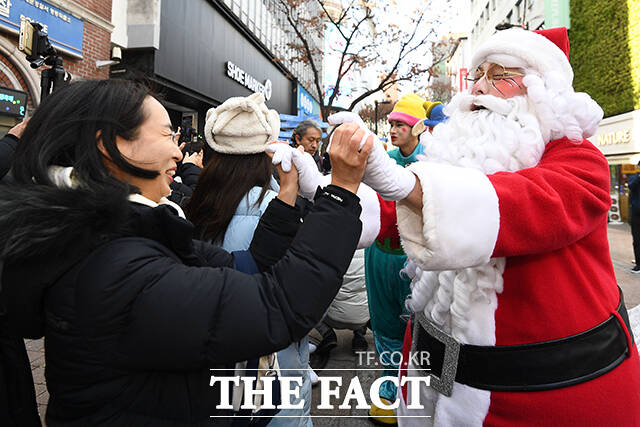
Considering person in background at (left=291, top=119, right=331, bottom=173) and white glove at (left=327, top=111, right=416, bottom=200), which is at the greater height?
person in background at (left=291, top=119, right=331, bottom=173)

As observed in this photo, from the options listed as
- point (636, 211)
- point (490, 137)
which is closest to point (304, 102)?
point (636, 211)

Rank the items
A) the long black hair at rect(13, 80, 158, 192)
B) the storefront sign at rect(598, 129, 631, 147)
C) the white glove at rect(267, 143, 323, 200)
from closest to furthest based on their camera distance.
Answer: the long black hair at rect(13, 80, 158, 192) < the white glove at rect(267, 143, 323, 200) < the storefront sign at rect(598, 129, 631, 147)

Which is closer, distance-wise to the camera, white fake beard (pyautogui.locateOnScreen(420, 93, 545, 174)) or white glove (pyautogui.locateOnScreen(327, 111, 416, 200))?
white glove (pyautogui.locateOnScreen(327, 111, 416, 200))

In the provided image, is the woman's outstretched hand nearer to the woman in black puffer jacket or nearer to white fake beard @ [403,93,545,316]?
the woman in black puffer jacket

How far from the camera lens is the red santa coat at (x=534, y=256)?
107cm

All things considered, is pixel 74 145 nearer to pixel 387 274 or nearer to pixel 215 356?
pixel 215 356

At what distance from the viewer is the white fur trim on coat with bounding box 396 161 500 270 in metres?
1.06

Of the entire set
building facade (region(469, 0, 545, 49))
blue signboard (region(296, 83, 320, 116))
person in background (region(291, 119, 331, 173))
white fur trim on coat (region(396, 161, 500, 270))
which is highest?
building facade (region(469, 0, 545, 49))

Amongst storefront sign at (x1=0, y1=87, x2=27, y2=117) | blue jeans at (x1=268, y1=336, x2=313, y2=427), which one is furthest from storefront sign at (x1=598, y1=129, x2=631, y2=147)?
storefront sign at (x1=0, y1=87, x2=27, y2=117)

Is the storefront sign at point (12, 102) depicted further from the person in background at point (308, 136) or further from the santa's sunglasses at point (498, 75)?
the santa's sunglasses at point (498, 75)

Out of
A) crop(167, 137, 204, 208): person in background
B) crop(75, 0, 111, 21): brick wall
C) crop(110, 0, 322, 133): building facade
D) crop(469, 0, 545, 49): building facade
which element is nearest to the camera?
crop(167, 137, 204, 208): person in background

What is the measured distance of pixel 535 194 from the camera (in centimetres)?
108

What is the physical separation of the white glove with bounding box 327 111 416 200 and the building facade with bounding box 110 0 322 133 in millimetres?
4257

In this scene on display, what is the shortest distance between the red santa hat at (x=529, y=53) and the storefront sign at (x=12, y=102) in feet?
25.4
